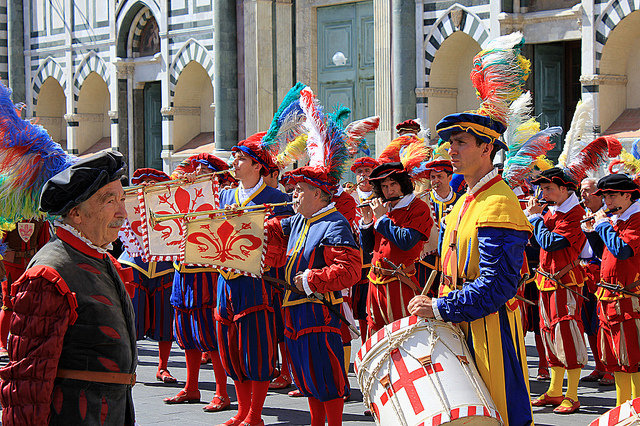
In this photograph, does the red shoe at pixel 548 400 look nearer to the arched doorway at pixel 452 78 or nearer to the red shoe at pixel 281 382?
the red shoe at pixel 281 382

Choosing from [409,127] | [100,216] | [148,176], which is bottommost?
[100,216]

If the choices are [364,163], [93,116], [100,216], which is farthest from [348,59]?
[100,216]

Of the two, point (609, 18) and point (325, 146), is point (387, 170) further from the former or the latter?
point (609, 18)

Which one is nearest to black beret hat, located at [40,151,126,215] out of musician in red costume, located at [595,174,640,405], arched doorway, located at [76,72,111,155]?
musician in red costume, located at [595,174,640,405]

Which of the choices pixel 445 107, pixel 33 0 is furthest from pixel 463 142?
pixel 33 0

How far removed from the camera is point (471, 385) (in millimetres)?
3682

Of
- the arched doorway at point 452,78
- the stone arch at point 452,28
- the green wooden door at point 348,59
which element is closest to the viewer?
the stone arch at point 452,28

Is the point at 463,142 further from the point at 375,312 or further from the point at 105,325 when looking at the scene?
the point at 375,312

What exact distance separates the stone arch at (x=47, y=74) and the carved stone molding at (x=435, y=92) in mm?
9824

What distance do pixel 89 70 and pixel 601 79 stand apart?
11936 mm

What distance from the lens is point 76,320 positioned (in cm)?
300

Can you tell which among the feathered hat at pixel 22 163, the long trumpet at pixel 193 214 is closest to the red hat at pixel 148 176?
the long trumpet at pixel 193 214

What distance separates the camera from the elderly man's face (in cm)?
317

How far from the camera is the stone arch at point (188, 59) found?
16.9 meters
